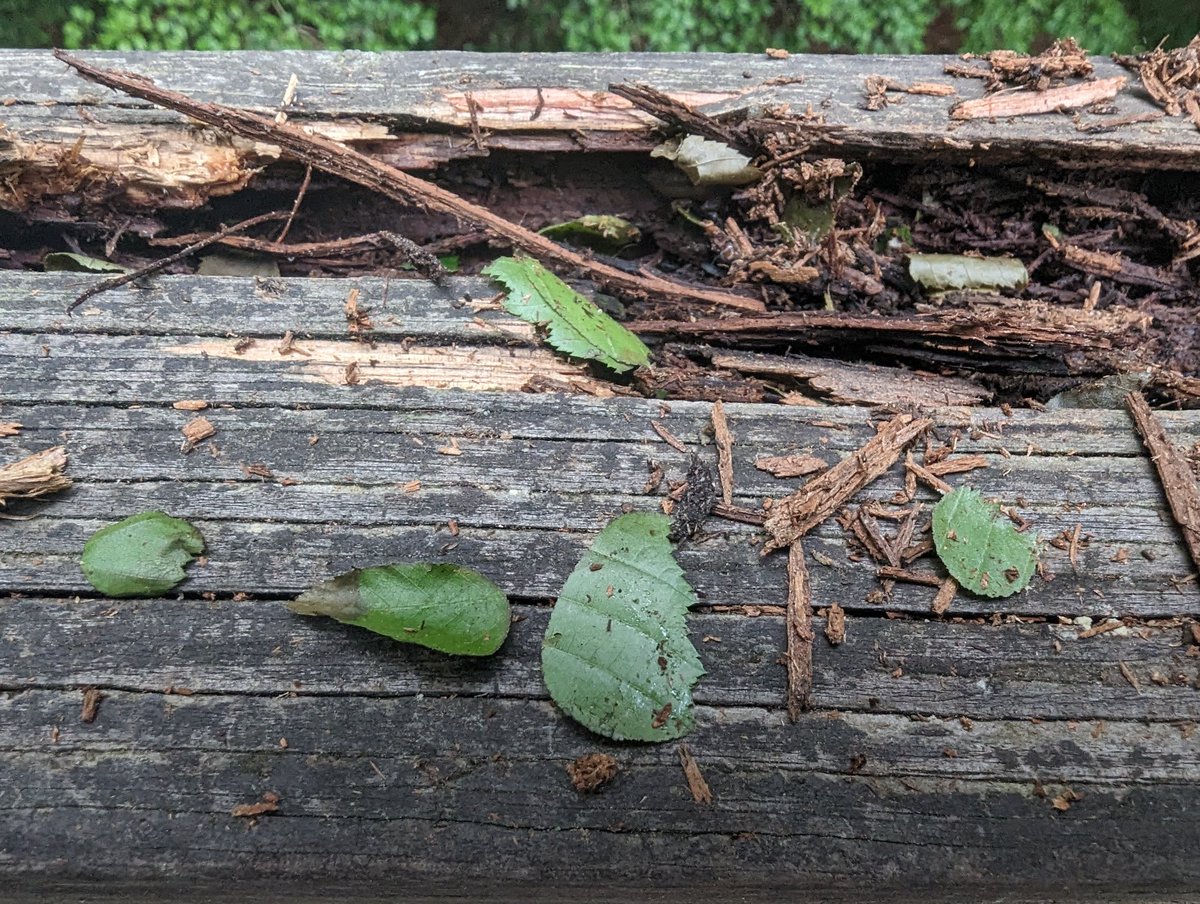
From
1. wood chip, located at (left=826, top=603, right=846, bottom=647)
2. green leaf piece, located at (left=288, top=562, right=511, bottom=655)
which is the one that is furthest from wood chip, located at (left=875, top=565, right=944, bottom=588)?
green leaf piece, located at (left=288, top=562, right=511, bottom=655)

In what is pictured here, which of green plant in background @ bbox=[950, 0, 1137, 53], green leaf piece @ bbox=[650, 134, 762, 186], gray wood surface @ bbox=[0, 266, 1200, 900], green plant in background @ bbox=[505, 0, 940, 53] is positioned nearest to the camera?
gray wood surface @ bbox=[0, 266, 1200, 900]

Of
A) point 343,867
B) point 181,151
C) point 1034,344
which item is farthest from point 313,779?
point 1034,344

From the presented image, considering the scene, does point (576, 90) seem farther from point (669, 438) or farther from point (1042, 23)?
point (1042, 23)

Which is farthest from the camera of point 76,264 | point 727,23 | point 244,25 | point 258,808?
point 727,23

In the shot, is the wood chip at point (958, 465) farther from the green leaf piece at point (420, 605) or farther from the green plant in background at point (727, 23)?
the green plant in background at point (727, 23)

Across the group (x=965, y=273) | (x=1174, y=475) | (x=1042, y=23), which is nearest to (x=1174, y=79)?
(x=965, y=273)

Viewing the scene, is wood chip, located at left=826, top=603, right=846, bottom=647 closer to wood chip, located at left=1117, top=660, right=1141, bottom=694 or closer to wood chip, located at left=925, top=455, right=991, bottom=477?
wood chip, located at left=925, top=455, right=991, bottom=477
